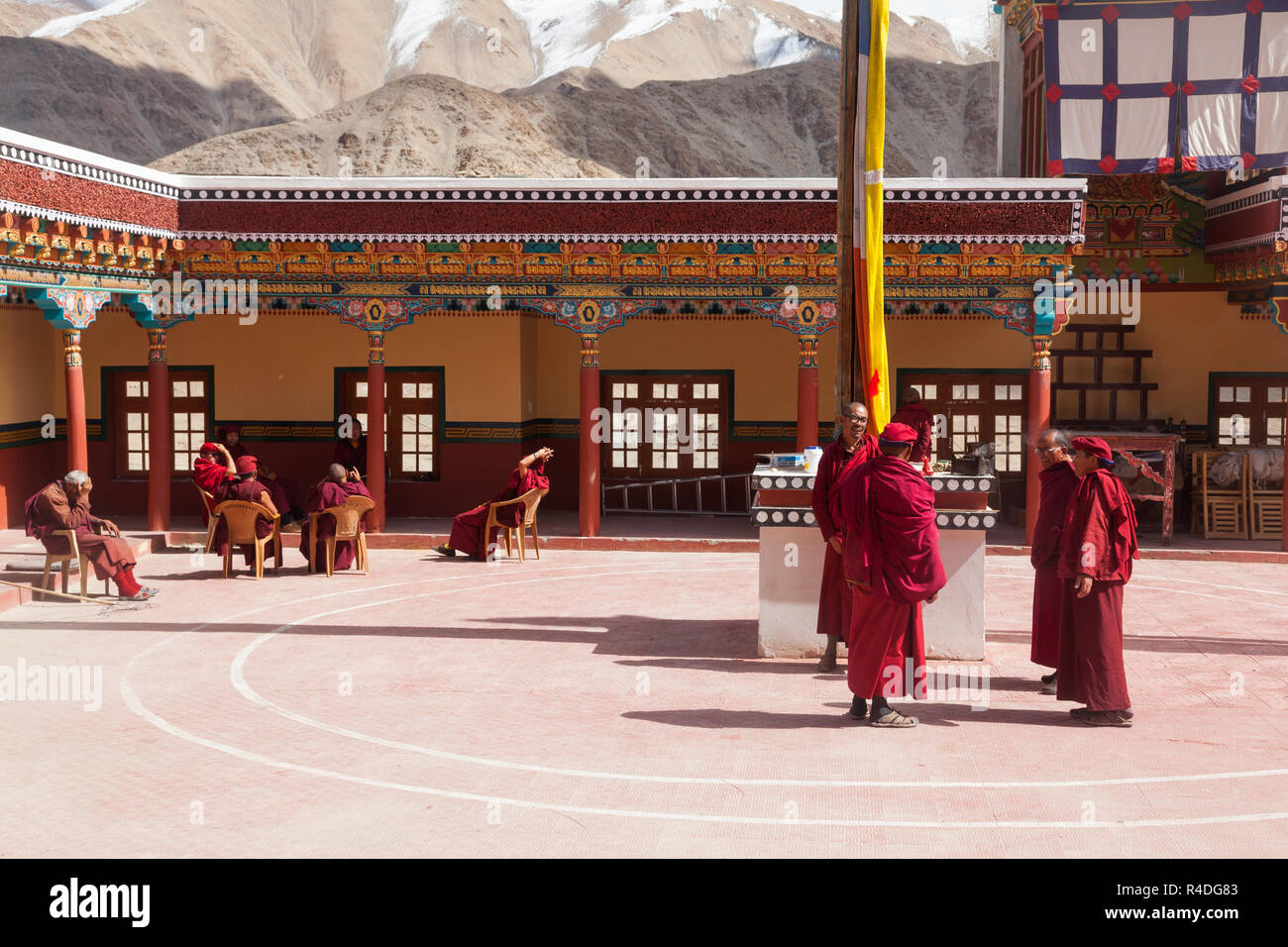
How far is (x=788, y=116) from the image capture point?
6844cm

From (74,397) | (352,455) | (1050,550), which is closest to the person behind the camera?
(1050,550)

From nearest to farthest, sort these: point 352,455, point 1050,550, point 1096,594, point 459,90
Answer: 1. point 1096,594
2. point 1050,550
3. point 352,455
4. point 459,90

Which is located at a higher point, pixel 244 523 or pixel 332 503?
pixel 332 503

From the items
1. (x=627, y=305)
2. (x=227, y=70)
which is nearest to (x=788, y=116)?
(x=227, y=70)

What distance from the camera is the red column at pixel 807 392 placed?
1603cm

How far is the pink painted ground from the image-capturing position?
6215 millimetres

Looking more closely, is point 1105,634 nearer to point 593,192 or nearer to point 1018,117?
point 593,192

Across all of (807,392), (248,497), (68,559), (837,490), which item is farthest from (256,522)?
(837,490)

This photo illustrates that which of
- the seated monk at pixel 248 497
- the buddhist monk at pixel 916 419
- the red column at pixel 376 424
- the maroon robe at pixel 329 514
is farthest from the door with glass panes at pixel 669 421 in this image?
the seated monk at pixel 248 497

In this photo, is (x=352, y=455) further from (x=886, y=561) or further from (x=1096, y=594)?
(x=1096, y=594)

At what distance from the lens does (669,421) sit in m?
19.0

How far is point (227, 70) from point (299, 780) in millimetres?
71966

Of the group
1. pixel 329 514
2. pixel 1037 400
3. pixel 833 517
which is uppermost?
pixel 1037 400

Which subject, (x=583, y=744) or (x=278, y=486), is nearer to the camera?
(x=583, y=744)
